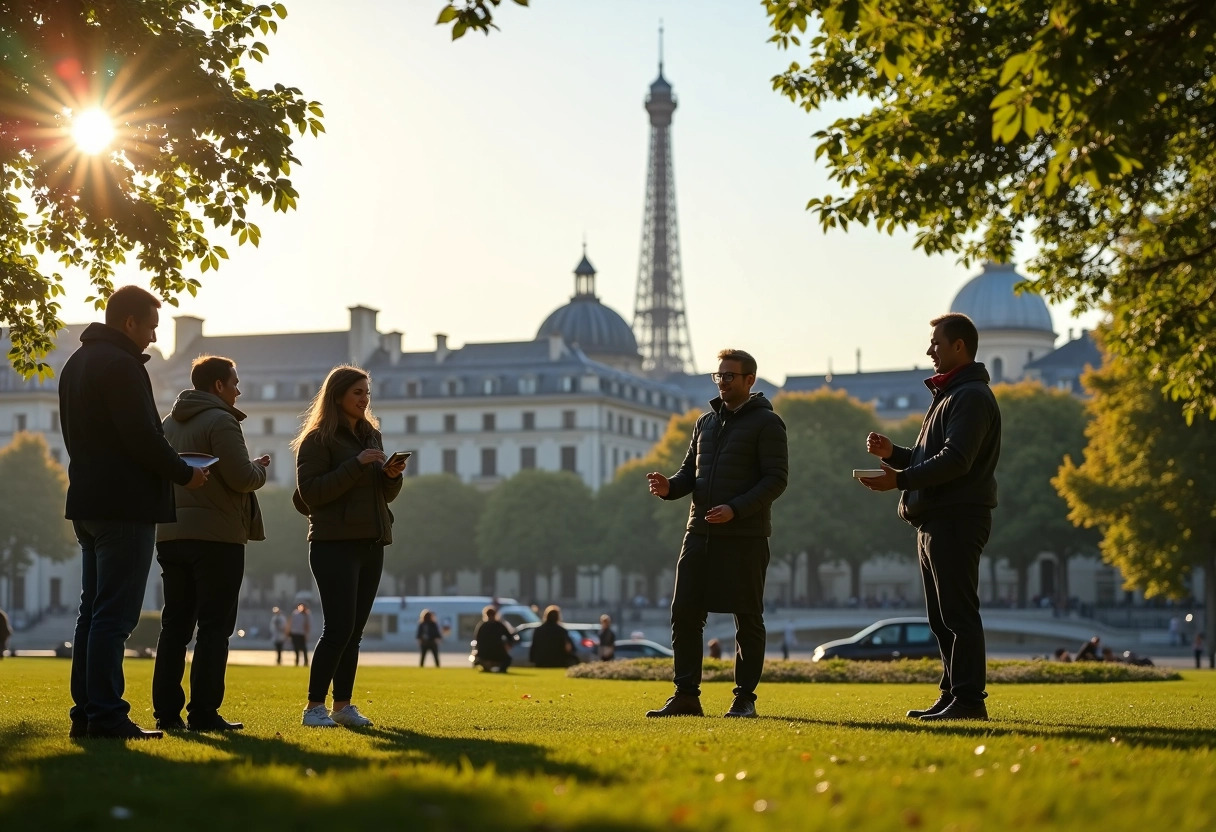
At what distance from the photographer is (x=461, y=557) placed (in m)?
99.8

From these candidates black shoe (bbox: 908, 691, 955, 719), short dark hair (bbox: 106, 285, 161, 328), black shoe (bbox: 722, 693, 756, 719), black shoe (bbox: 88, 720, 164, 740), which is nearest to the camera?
black shoe (bbox: 88, 720, 164, 740)

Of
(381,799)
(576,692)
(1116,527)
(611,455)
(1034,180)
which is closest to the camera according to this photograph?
(381,799)

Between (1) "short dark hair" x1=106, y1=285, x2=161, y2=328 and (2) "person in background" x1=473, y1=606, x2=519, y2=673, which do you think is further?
(2) "person in background" x1=473, y1=606, x2=519, y2=673

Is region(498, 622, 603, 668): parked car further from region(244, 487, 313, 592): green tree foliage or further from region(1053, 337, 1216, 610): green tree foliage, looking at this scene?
region(244, 487, 313, 592): green tree foliage

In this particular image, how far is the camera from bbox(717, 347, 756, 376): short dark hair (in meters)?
10.5

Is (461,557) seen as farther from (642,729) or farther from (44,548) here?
(642,729)

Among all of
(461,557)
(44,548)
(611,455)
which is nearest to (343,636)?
(44,548)

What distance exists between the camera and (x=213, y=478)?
9.20m

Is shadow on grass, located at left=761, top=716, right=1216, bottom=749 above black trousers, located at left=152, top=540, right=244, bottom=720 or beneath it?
beneath

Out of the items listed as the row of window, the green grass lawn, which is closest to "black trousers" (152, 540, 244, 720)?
the green grass lawn

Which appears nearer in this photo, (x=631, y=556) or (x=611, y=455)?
(x=631, y=556)

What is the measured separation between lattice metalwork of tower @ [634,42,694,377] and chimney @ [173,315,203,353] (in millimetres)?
49870

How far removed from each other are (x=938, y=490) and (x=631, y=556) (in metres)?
83.7

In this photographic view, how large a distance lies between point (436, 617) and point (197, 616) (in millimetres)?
64540
